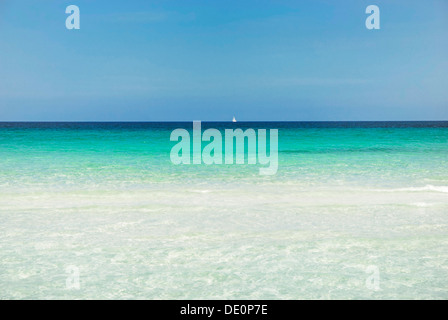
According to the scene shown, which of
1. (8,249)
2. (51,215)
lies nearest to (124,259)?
(8,249)

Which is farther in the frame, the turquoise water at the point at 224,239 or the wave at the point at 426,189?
the wave at the point at 426,189

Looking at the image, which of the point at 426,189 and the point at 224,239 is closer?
the point at 224,239

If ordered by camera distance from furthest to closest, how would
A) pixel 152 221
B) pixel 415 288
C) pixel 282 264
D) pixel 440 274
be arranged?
pixel 152 221 < pixel 282 264 < pixel 440 274 < pixel 415 288

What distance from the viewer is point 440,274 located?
3453mm

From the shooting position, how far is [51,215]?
5664 mm

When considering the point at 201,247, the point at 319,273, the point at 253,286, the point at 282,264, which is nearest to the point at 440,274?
the point at 319,273

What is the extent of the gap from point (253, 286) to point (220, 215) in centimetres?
250

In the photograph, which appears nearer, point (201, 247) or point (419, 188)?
point (201, 247)

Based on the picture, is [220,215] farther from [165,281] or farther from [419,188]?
[419,188]

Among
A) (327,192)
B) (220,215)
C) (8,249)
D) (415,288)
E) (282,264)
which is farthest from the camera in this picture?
(327,192)

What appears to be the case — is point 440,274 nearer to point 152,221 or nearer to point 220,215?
point 220,215

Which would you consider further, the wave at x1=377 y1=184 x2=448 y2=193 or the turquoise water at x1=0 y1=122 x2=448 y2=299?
the wave at x1=377 y1=184 x2=448 y2=193

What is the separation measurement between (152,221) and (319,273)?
264 centimetres
